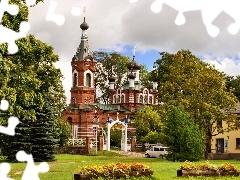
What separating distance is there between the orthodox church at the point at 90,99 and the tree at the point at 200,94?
24508 millimetres

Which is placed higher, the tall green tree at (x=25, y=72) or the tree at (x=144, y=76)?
the tree at (x=144, y=76)

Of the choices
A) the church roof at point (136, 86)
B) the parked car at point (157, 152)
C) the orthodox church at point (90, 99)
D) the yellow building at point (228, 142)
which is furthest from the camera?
the church roof at point (136, 86)

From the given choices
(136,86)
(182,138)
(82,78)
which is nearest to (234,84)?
(136,86)

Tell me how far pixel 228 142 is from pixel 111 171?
32.1 meters

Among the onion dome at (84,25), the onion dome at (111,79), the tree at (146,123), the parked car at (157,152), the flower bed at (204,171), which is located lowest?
the parked car at (157,152)

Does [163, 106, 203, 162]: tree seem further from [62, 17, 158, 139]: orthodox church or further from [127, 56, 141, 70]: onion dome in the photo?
[127, 56, 141, 70]: onion dome

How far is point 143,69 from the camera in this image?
78.2m

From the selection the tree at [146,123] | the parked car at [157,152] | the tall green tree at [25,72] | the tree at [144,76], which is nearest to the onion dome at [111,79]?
Answer: the tree at [144,76]

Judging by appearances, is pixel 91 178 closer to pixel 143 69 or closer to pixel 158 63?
pixel 158 63

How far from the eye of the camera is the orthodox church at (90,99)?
208 feet

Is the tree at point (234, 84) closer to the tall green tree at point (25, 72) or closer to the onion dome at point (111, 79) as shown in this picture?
the onion dome at point (111, 79)

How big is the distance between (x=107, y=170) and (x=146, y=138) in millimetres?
36108

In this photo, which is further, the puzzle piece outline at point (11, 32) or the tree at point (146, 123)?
the tree at point (146, 123)

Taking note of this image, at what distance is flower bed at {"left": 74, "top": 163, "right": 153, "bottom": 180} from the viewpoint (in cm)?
1512
